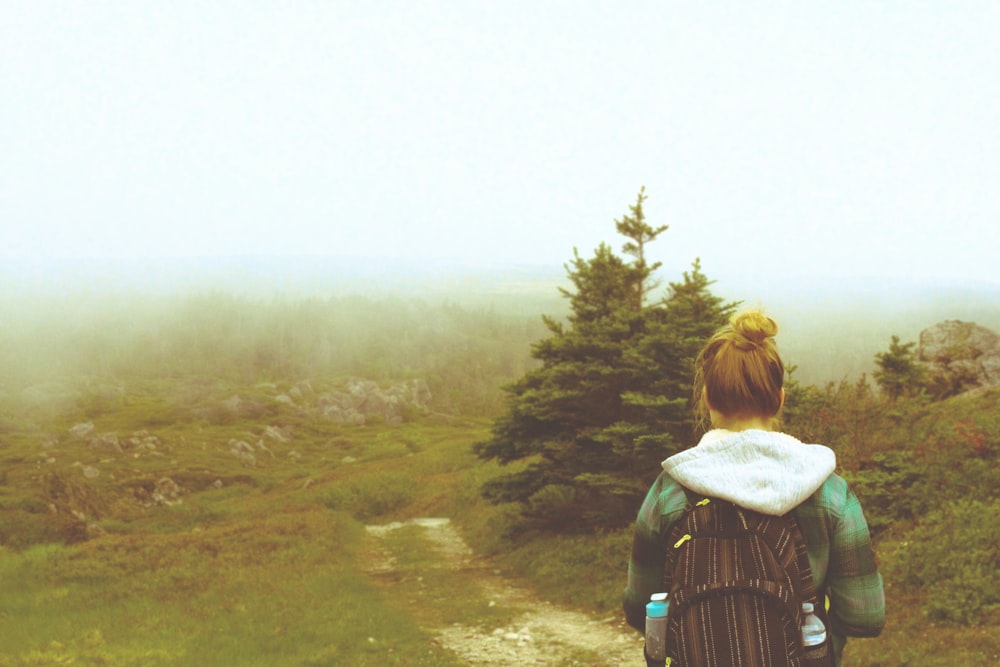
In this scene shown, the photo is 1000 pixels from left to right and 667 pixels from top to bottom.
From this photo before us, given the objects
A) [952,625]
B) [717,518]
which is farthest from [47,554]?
[717,518]

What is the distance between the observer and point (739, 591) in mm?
2619

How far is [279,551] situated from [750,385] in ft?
68.9

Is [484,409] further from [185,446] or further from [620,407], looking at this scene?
[620,407]

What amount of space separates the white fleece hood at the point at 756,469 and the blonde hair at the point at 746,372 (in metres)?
0.13

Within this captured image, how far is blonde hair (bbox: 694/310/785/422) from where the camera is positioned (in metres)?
2.88

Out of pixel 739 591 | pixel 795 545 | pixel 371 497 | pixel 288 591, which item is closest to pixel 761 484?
pixel 795 545

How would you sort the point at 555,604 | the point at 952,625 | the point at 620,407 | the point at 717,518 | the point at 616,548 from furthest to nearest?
the point at 620,407, the point at 616,548, the point at 555,604, the point at 952,625, the point at 717,518

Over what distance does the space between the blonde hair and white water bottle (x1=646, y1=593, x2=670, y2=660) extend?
757 mm

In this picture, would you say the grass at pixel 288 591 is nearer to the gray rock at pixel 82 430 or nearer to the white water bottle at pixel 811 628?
the white water bottle at pixel 811 628

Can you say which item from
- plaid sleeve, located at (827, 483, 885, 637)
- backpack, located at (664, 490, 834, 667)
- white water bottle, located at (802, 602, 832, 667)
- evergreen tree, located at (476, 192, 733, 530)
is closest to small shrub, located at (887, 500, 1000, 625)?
evergreen tree, located at (476, 192, 733, 530)

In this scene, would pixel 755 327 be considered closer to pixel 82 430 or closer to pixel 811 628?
pixel 811 628

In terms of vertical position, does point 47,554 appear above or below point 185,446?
above

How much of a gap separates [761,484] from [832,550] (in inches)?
17.1

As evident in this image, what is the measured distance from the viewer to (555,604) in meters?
15.1
